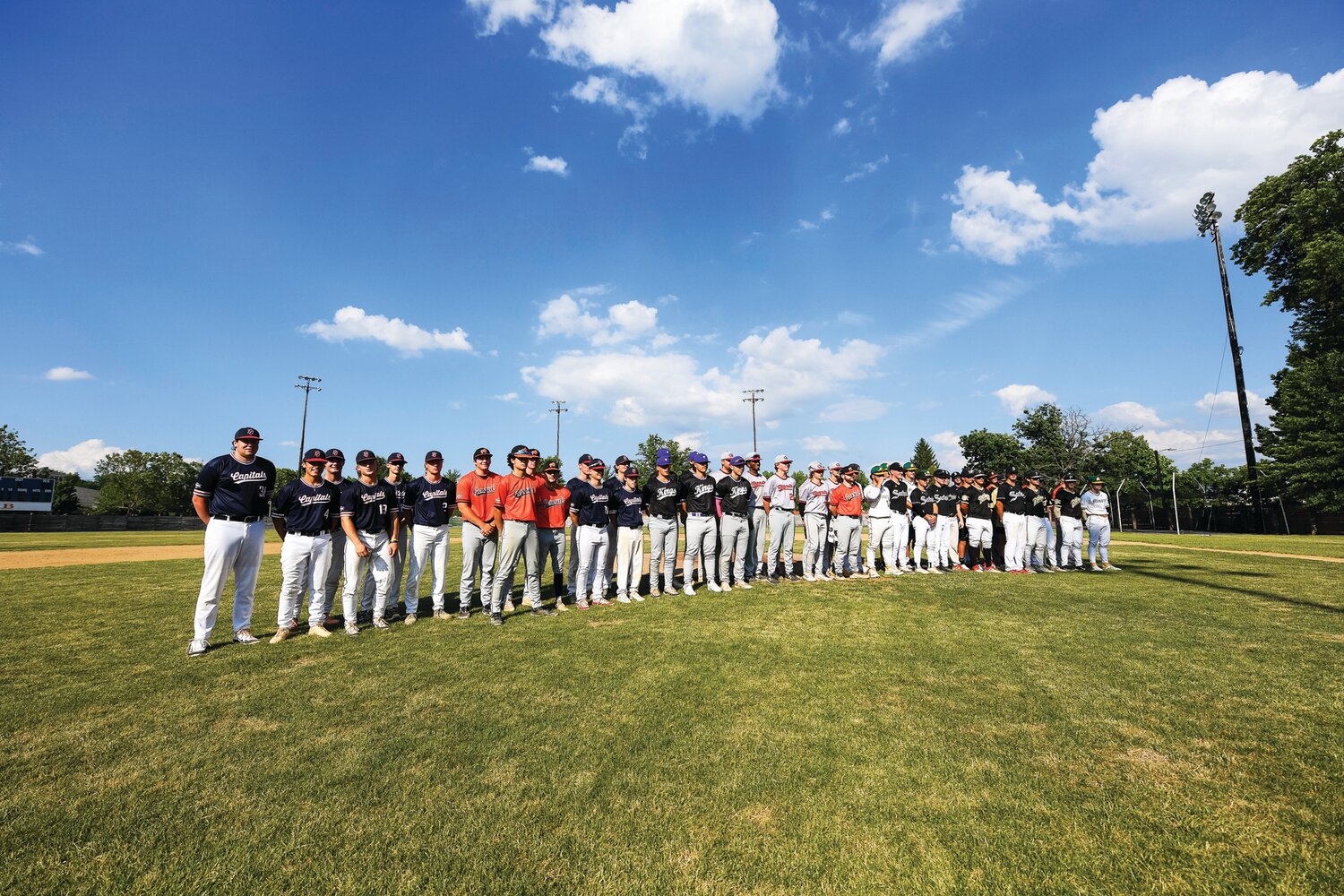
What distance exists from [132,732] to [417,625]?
10.6 feet

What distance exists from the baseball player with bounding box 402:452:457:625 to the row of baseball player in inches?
0.9

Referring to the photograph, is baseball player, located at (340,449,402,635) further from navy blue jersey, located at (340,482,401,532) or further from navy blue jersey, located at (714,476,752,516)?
navy blue jersey, located at (714,476,752,516)

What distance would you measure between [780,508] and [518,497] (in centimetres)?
455

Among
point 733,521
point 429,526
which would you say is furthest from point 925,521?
point 429,526

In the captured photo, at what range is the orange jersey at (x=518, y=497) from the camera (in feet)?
23.1

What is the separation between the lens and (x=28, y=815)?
260 centimetres

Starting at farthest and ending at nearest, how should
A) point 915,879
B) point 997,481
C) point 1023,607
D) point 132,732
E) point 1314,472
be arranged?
point 1314,472 → point 997,481 → point 1023,607 → point 132,732 → point 915,879

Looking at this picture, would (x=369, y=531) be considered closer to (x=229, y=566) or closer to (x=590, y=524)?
(x=229, y=566)

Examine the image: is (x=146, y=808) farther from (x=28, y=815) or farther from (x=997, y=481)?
(x=997, y=481)

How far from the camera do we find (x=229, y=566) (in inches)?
228

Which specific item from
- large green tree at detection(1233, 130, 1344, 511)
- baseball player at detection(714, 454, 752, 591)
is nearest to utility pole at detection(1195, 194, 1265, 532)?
large green tree at detection(1233, 130, 1344, 511)

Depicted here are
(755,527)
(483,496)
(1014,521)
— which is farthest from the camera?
(1014,521)

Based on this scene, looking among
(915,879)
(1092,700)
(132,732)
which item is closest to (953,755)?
(915,879)

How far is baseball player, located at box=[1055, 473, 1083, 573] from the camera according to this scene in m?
11.1
